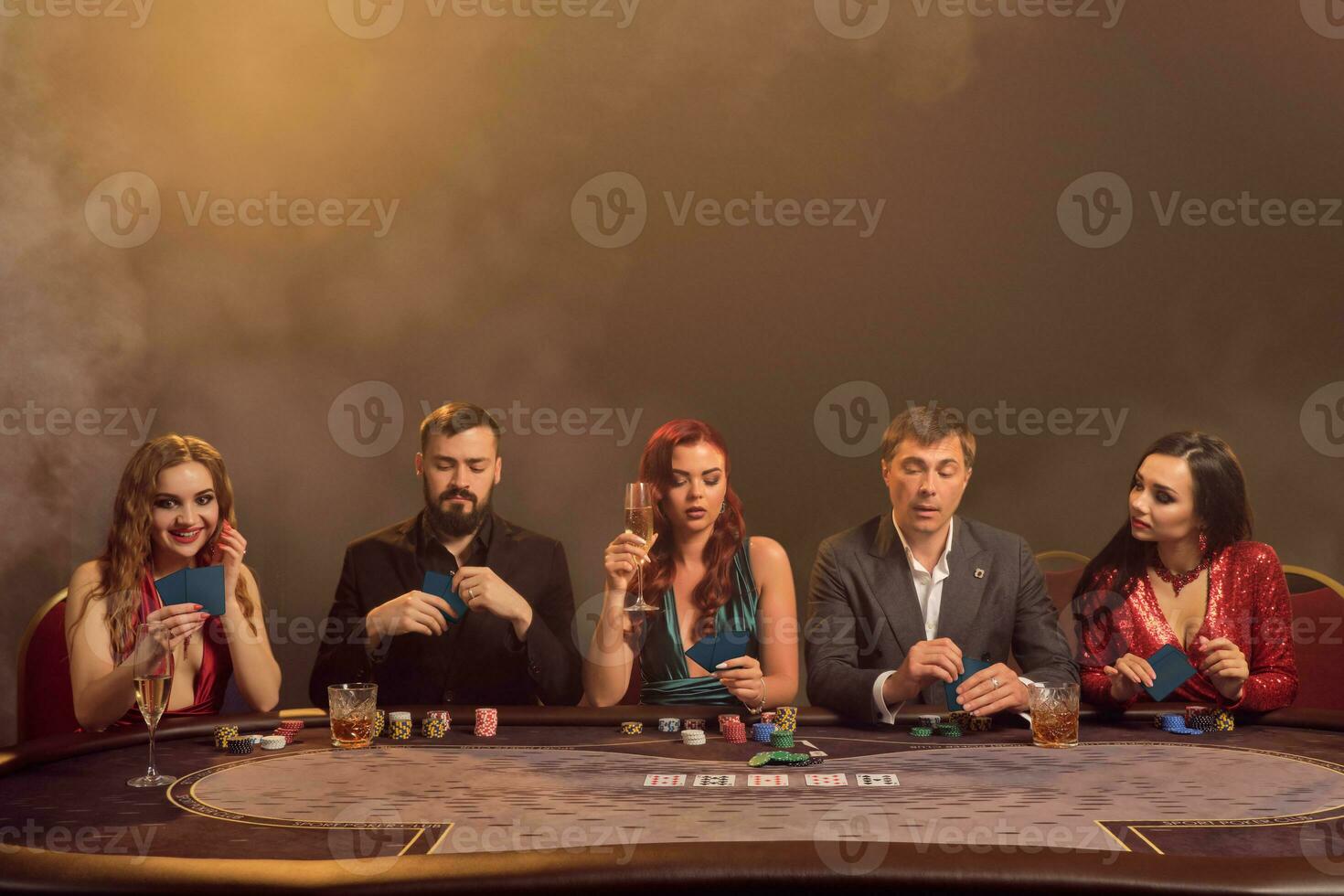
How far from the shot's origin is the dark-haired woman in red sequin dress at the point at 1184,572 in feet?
10.4

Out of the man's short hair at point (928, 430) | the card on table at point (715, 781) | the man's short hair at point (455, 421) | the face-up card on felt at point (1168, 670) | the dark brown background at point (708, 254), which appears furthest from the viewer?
A: the dark brown background at point (708, 254)

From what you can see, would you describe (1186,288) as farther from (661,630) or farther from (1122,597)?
(661,630)

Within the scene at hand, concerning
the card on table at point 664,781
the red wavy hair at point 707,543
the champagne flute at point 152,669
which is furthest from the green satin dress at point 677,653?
the champagne flute at point 152,669

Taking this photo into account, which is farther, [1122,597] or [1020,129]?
[1020,129]

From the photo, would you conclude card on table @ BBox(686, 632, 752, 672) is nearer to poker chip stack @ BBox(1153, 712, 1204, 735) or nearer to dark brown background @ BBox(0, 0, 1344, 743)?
poker chip stack @ BBox(1153, 712, 1204, 735)

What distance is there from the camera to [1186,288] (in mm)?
4836

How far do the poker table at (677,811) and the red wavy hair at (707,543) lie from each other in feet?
2.63

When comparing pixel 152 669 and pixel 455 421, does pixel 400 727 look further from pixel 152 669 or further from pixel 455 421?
pixel 455 421

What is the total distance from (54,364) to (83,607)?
208cm

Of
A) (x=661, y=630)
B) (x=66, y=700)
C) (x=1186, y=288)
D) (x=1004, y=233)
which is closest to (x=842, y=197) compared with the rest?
(x=1004, y=233)

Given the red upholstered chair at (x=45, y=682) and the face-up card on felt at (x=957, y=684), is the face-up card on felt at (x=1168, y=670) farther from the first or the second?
the red upholstered chair at (x=45, y=682)

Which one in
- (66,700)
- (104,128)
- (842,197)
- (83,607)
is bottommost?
(66,700)

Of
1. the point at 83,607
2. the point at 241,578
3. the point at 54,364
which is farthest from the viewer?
the point at 54,364

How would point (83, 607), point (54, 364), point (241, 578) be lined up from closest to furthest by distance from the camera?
point (83, 607) < point (241, 578) < point (54, 364)
